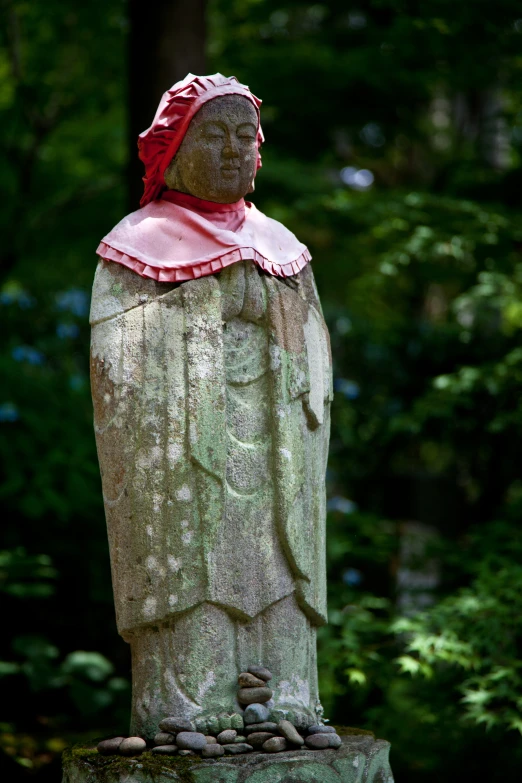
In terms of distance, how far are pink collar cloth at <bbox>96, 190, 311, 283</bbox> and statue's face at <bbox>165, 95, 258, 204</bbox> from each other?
8 cm

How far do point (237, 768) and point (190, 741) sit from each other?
192mm

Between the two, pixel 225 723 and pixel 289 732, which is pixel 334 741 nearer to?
pixel 289 732

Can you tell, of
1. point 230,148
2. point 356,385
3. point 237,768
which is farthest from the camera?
point 356,385

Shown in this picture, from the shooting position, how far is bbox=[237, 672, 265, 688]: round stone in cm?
391

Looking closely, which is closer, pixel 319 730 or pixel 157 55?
pixel 319 730

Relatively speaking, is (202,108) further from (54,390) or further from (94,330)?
(54,390)

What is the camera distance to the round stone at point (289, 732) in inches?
151

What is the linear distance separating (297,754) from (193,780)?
1.26ft

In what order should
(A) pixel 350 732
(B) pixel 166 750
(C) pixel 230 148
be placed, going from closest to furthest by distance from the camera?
(B) pixel 166 750 < (C) pixel 230 148 < (A) pixel 350 732

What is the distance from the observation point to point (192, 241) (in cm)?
407

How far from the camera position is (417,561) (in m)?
7.81

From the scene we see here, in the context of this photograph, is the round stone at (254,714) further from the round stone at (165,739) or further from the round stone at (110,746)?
the round stone at (110,746)

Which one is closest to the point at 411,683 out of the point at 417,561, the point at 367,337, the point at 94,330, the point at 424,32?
the point at 417,561

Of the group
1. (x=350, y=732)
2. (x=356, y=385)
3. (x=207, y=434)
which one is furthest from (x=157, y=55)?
(x=350, y=732)
